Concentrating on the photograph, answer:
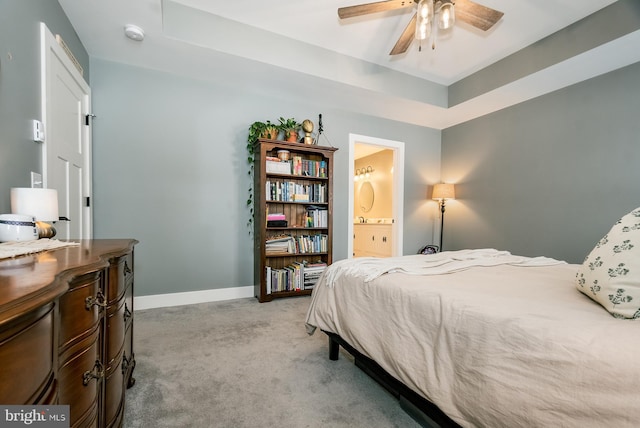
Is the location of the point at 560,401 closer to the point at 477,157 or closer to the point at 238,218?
the point at 238,218

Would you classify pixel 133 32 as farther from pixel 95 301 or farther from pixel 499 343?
pixel 499 343

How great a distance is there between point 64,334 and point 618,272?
1.63 metres

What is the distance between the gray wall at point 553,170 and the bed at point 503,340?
1880 mm

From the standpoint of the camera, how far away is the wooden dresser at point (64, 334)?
428 mm

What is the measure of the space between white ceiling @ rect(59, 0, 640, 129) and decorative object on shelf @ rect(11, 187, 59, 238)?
5.88ft

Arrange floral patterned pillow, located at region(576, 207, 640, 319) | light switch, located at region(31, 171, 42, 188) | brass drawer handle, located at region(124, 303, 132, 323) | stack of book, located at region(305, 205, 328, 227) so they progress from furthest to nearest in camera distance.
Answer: stack of book, located at region(305, 205, 328, 227), light switch, located at region(31, 171, 42, 188), brass drawer handle, located at region(124, 303, 132, 323), floral patterned pillow, located at region(576, 207, 640, 319)

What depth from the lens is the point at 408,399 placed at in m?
1.28

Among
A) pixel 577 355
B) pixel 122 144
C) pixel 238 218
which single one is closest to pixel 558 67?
pixel 577 355

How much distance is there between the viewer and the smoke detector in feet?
7.97

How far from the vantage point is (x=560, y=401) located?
0.77 meters

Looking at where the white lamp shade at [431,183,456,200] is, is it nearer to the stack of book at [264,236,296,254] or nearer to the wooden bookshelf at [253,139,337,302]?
the wooden bookshelf at [253,139,337,302]

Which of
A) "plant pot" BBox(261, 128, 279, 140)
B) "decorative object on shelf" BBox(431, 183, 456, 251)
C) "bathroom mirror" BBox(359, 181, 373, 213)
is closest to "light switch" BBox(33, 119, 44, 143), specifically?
"plant pot" BBox(261, 128, 279, 140)

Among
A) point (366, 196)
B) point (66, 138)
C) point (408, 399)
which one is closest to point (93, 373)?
point (408, 399)

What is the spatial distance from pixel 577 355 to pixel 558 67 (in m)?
3.25
